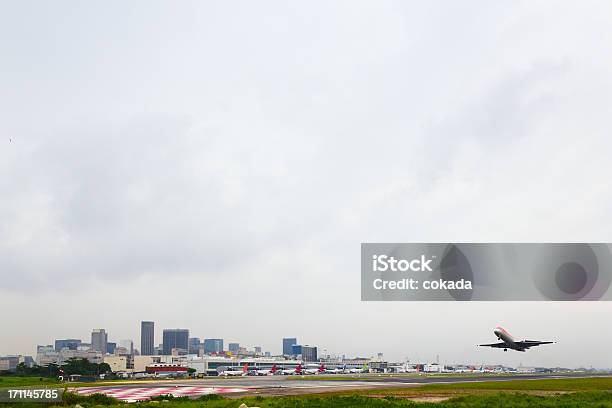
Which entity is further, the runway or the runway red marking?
the runway

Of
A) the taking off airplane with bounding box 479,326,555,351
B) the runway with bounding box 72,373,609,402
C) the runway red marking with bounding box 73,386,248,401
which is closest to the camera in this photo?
the runway red marking with bounding box 73,386,248,401

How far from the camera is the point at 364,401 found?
41.4 meters

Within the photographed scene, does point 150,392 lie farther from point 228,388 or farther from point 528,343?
point 528,343

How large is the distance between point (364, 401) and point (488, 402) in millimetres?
9158

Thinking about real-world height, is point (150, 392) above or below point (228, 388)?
above

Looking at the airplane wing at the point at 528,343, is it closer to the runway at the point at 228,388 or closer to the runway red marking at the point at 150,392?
the runway at the point at 228,388

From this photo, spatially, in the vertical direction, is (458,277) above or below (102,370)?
above

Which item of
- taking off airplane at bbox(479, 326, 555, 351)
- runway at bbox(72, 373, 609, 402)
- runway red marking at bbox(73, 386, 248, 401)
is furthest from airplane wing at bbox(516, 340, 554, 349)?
runway red marking at bbox(73, 386, 248, 401)

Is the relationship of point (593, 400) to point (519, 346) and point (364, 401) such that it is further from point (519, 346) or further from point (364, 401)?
point (519, 346)

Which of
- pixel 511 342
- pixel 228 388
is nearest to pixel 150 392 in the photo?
pixel 228 388

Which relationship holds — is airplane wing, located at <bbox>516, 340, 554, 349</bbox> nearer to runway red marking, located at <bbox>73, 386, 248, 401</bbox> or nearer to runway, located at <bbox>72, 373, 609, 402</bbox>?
runway, located at <bbox>72, 373, 609, 402</bbox>

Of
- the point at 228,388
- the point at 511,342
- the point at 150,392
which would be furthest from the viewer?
the point at 511,342

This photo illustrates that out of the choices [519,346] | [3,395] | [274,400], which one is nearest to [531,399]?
[274,400]

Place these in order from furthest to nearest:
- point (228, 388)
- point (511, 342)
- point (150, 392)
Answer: point (511, 342), point (228, 388), point (150, 392)
